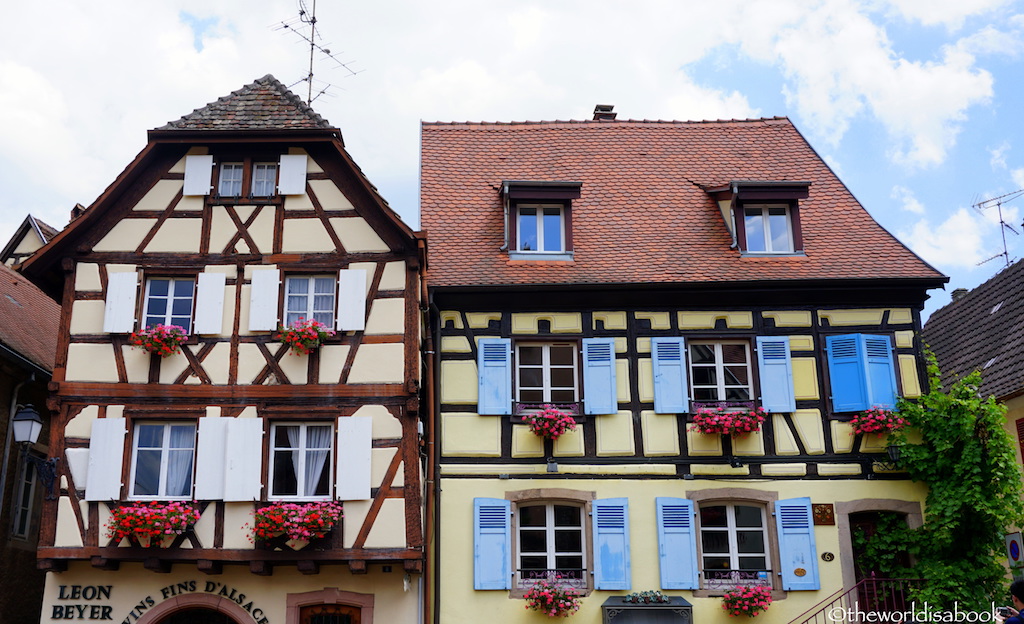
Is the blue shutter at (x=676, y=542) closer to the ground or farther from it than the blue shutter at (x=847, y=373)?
closer to the ground

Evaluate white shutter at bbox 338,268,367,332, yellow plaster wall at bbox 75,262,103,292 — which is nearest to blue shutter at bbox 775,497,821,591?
white shutter at bbox 338,268,367,332

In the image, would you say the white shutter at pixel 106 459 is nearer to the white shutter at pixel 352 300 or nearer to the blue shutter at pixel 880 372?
the white shutter at pixel 352 300

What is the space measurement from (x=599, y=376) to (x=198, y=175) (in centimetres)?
674

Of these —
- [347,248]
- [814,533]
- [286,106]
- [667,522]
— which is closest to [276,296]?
[347,248]

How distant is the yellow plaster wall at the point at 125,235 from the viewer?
Result: 592 inches

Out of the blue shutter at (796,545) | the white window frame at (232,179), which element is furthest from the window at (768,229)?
the white window frame at (232,179)

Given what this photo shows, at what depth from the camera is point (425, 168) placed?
1886 centimetres

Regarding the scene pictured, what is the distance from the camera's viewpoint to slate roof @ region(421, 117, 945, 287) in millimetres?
16203

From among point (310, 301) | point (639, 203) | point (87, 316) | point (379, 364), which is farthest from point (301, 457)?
point (639, 203)

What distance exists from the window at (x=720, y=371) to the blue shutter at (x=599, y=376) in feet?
4.21

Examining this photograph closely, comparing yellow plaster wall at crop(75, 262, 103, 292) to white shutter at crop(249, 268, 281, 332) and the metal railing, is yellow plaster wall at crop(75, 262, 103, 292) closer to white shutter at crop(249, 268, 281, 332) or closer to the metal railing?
white shutter at crop(249, 268, 281, 332)

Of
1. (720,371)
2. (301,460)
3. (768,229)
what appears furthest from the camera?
(768,229)

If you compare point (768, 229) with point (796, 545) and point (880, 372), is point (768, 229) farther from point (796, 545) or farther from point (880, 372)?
point (796, 545)

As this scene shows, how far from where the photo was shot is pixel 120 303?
48.0 ft
